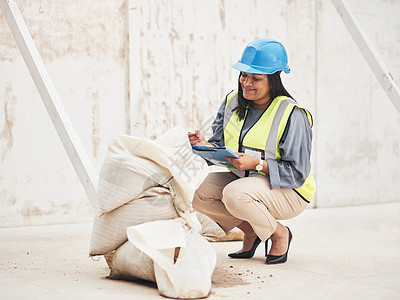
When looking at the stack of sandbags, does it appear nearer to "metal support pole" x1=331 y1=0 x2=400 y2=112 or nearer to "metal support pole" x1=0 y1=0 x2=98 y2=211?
"metal support pole" x1=0 y1=0 x2=98 y2=211

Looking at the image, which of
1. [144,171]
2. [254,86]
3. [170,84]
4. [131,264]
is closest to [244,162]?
[254,86]

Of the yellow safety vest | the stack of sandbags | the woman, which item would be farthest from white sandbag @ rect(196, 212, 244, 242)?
the stack of sandbags

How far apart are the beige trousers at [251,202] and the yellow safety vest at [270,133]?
103mm

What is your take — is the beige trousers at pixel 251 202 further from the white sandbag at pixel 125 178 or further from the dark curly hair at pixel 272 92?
the white sandbag at pixel 125 178

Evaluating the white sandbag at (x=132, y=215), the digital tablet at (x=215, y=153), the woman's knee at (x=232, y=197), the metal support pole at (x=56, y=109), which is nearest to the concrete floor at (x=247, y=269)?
the white sandbag at (x=132, y=215)

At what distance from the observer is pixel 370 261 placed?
3676 mm

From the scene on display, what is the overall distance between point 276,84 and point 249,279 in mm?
1072

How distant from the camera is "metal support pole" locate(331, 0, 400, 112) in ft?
15.7

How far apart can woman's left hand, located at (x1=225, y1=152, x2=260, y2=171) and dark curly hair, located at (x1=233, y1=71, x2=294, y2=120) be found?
375mm

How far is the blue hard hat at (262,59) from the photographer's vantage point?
11.7ft

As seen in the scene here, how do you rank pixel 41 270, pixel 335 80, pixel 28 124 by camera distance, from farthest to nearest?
pixel 335 80 → pixel 28 124 → pixel 41 270

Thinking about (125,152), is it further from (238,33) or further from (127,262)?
(238,33)

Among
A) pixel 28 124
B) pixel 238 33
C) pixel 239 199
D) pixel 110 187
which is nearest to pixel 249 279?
pixel 239 199

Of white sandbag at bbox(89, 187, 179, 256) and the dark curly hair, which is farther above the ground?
the dark curly hair
